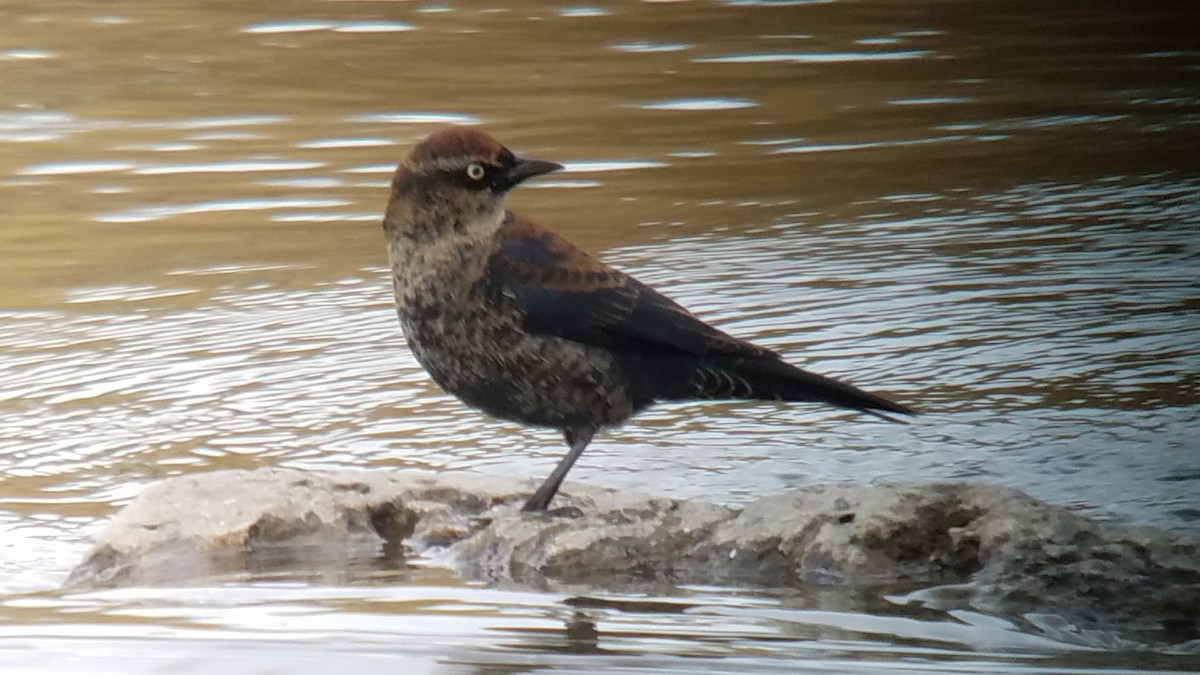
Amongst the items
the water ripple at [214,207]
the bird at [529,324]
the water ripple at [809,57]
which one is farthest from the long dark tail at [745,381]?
the water ripple at [809,57]

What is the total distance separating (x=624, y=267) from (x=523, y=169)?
2.33 metres

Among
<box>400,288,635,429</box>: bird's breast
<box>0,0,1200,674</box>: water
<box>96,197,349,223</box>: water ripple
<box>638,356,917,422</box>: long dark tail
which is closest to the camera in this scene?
<box>0,0,1200,674</box>: water

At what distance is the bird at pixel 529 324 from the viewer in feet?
13.1

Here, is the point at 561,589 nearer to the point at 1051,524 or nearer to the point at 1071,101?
the point at 1051,524

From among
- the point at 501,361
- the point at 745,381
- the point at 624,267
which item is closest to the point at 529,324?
the point at 501,361

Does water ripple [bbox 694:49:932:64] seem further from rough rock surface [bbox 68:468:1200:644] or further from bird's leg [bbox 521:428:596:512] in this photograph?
bird's leg [bbox 521:428:596:512]

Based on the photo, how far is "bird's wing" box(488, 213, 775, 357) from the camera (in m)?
4.05

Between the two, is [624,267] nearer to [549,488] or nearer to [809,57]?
[549,488]

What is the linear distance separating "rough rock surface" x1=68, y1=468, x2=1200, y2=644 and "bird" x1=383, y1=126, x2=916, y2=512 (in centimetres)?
20

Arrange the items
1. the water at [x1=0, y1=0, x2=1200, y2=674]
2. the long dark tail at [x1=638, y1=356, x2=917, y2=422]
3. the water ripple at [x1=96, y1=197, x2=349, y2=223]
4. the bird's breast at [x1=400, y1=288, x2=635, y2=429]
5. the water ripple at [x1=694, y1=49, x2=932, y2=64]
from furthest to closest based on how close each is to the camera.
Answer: the water ripple at [x1=694, y1=49, x2=932, y2=64] < the water ripple at [x1=96, y1=197, x2=349, y2=223] < the long dark tail at [x1=638, y1=356, x2=917, y2=422] < the bird's breast at [x1=400, y1=288, x2=635, y2=429] < the water at [x1=0, y1=0, x2=1200, y2=674]

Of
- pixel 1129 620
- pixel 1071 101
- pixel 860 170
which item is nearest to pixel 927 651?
pixel 1129 620

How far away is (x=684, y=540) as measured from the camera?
3.74 m

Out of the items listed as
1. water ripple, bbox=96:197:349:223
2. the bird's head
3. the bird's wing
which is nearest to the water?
water ripple, bbox=96:197:349:223

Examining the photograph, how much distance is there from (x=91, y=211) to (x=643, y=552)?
14.0ft
